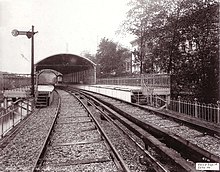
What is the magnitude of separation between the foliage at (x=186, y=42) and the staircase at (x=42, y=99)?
7723 millimetres

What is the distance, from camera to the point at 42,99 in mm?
15859

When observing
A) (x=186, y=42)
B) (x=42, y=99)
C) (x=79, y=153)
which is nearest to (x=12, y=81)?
(x=42, y=99)

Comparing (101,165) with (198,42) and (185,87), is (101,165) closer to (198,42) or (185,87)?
(198,42)

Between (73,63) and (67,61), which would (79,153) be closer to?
(67,61)

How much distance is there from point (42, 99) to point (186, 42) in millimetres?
10026

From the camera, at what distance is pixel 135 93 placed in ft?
53.4

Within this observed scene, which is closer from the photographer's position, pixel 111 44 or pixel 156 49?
pixel 156 49

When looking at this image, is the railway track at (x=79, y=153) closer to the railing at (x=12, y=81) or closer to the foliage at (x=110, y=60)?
the railing at (x=12, y=81)

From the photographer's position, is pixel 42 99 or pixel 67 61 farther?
pixel 67 61

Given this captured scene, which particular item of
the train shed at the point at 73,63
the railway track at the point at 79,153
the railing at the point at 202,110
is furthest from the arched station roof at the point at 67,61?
the railway track at the point at 79,153

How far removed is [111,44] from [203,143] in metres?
37.1

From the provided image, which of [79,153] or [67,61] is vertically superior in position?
[67,61]

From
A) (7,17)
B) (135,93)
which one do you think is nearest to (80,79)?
(135,93)

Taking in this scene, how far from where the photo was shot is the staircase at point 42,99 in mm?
15642
